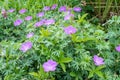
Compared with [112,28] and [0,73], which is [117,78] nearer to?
[112,28]

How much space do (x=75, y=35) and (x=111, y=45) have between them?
15.1 inches

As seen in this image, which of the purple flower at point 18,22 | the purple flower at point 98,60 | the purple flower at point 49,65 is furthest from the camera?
the purple flower at point 18,22

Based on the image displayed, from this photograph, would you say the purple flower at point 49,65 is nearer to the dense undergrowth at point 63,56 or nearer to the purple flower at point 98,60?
the dense undergrowth at point 63,56

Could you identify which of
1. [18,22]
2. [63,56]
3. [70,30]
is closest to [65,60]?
[63,56]

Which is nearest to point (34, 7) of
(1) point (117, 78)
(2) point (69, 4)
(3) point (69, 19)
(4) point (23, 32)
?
(2) point (69, 4)

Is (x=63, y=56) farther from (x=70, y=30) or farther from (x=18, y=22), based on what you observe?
(x=18, y=22)

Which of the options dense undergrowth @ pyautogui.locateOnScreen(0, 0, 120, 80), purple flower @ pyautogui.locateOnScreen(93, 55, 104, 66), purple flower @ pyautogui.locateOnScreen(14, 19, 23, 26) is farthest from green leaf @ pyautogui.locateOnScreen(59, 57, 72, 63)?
purple flower @ pyautogui.locateOnScreen(14, 19, 23, 26)

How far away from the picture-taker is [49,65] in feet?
6.38

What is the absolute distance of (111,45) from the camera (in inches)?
92.5

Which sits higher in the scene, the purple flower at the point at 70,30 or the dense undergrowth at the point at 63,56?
the purple flower at the point at 70,30

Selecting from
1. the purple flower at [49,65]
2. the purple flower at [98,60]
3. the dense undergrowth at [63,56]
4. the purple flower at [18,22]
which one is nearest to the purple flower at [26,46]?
the dense undergrowth at [63,56]

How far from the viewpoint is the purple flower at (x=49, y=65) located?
1943 millimetres

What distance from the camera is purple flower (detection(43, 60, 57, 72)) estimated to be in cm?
194

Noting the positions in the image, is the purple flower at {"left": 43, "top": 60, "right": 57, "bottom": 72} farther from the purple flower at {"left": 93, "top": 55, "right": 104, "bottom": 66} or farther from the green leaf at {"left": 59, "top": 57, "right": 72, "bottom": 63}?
the purple flower at {"left": 93, "top": 55, "right": 104, "bottom": 66}
